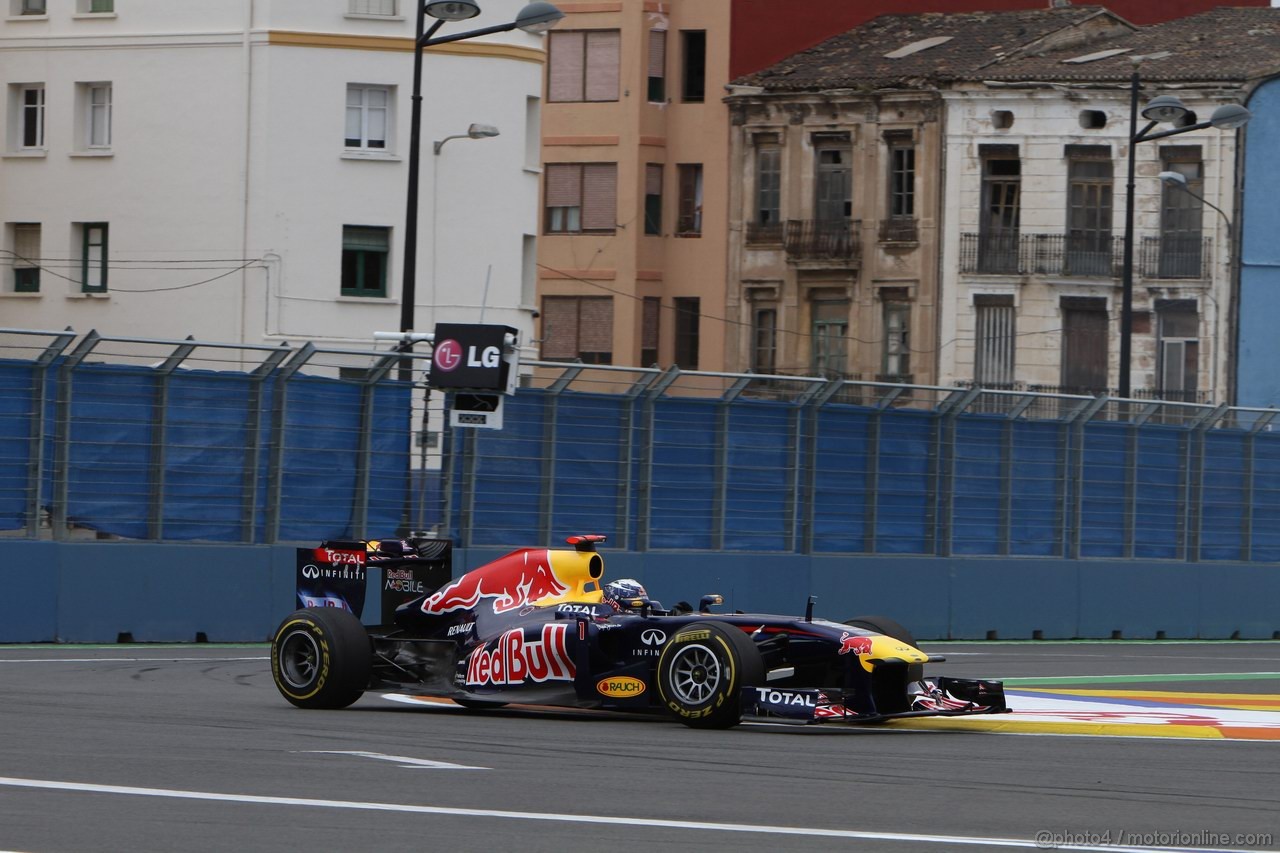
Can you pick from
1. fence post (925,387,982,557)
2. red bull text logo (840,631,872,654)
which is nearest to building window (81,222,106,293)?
fence post (925,387,982,557)

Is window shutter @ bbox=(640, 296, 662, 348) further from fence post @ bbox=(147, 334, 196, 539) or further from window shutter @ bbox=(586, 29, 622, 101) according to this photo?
fence post @ bbox=(147, 334, 196, 539)

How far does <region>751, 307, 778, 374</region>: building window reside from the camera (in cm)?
5825

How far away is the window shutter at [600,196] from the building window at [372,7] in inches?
517

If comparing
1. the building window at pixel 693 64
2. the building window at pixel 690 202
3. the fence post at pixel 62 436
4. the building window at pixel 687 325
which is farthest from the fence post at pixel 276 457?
the building window at pixel 693 64

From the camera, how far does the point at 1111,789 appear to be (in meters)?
10.7

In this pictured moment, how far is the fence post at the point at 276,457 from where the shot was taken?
21.5 metres

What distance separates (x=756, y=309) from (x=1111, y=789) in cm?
→ 4806

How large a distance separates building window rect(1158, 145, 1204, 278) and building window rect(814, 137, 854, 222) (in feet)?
26.1

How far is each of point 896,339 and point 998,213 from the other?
4.12m

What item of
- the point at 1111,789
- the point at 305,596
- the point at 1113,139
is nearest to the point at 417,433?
the point at 305,596

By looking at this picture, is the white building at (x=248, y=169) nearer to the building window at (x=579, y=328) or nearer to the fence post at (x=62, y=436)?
the building window at (x=579, y=328)

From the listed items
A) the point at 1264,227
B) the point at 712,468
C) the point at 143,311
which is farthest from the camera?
the point at 1264,227

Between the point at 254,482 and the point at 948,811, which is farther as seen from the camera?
the point at 254,482

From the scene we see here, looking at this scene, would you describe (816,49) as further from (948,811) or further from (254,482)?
(948,811)
